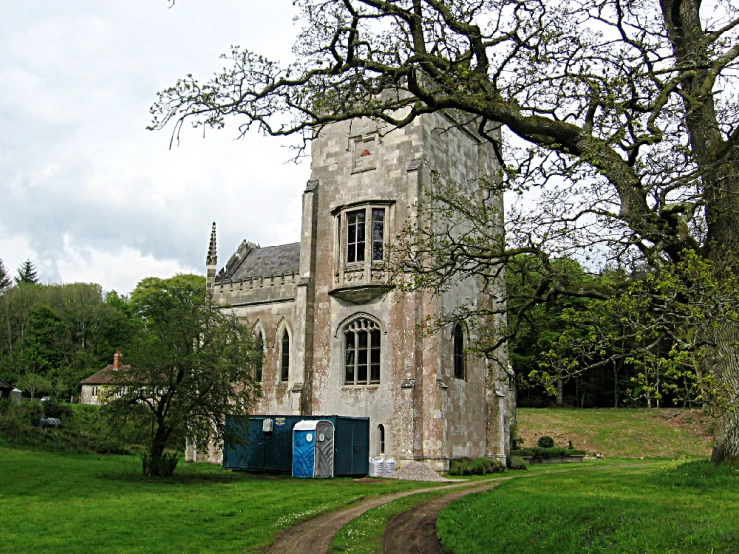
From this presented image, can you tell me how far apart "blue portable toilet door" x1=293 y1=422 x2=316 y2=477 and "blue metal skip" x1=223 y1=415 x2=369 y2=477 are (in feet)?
2.43

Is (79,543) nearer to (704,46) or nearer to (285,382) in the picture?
(704,46)

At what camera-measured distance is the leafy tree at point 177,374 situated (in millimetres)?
21266

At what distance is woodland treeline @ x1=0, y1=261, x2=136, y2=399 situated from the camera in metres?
65.1

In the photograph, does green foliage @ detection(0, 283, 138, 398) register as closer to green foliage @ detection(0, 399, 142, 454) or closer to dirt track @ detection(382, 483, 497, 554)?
green foliage @ detection(0, 399, 142, 454)

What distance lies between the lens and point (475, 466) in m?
27.0

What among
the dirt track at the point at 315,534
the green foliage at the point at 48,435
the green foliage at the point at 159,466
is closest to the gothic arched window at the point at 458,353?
the green foliage at the point at 159,466

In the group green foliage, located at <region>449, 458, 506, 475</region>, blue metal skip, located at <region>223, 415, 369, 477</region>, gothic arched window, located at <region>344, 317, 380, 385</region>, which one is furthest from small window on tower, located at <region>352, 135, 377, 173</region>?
green foliage, located at <region>449, 458, 506, 475</region>

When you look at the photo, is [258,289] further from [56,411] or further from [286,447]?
[56,411]

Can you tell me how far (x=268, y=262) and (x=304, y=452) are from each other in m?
14.9

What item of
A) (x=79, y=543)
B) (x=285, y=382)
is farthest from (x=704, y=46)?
(x=285, y=382)

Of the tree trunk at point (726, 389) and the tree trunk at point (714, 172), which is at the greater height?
the tree trunk at point (714, 172)

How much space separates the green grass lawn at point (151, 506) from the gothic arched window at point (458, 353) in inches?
273

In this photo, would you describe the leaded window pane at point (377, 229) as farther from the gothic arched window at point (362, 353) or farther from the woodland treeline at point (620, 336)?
the woodland treeline at point (620, 336)

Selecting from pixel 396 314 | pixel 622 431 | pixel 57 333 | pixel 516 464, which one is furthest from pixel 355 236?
pixel 57 333
